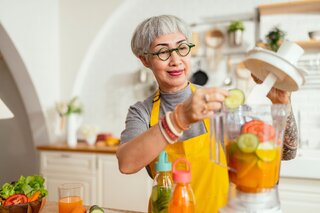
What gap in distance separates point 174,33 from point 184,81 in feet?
0.53

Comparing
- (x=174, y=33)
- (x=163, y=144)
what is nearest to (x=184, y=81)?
(x=174, y=33)

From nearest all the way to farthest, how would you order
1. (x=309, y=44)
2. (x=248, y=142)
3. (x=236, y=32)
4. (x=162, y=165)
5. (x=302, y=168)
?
1. (x=248, y=142)
2. (x=162, y=165)
3. (x=302, y=168)
4. (x=309, y=44)
5. (x=236, y=32)

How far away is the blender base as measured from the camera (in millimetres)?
722

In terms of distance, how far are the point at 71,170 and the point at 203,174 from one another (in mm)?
2181

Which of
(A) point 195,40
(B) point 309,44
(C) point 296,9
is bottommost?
(B) point 309,44

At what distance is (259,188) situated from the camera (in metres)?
0.74

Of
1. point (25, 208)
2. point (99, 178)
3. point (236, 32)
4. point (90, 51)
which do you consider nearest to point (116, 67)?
point (90, 51)

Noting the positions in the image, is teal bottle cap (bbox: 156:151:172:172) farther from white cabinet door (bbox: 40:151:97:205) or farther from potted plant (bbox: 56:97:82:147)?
potted plant (bbox: 56:97:82:147)

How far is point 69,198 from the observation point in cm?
107

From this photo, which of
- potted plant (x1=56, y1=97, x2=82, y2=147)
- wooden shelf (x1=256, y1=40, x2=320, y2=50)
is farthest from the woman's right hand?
potted plant (x1=56, y1=97, x2=82, y2=147)

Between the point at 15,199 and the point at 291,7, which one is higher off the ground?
the point at 291,7

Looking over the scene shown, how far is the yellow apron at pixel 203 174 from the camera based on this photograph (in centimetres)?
108

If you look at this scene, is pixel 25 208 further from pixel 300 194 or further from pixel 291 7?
pixel 291 7

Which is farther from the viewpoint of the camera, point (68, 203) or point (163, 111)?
point (163, 111)
